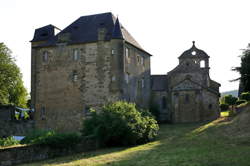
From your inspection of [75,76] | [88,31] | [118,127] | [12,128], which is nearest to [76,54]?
[75,76]

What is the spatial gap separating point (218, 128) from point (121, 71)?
1246cm

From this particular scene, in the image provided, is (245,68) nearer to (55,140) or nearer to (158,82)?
(158,82)

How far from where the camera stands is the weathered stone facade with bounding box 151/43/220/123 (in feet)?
137

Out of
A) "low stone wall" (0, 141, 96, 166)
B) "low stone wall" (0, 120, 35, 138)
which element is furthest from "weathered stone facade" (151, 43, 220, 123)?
"low stone wall" (0, 141, 96, 166)

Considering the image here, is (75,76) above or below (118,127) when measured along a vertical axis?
above

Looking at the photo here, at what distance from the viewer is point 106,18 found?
133ft

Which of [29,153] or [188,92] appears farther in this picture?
[188,92]

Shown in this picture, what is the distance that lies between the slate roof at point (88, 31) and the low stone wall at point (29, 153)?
17574 millimetres

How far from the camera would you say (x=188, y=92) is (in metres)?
41.9

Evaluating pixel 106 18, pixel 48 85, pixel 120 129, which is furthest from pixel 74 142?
pixel 106 18

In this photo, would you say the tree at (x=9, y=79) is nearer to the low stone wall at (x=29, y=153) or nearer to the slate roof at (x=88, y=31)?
the slate roof at (x=88, y=31)

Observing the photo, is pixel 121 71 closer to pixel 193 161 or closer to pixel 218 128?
pixel 218 128

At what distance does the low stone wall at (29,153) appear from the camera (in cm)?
1778

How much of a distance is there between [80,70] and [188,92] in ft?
41.4
